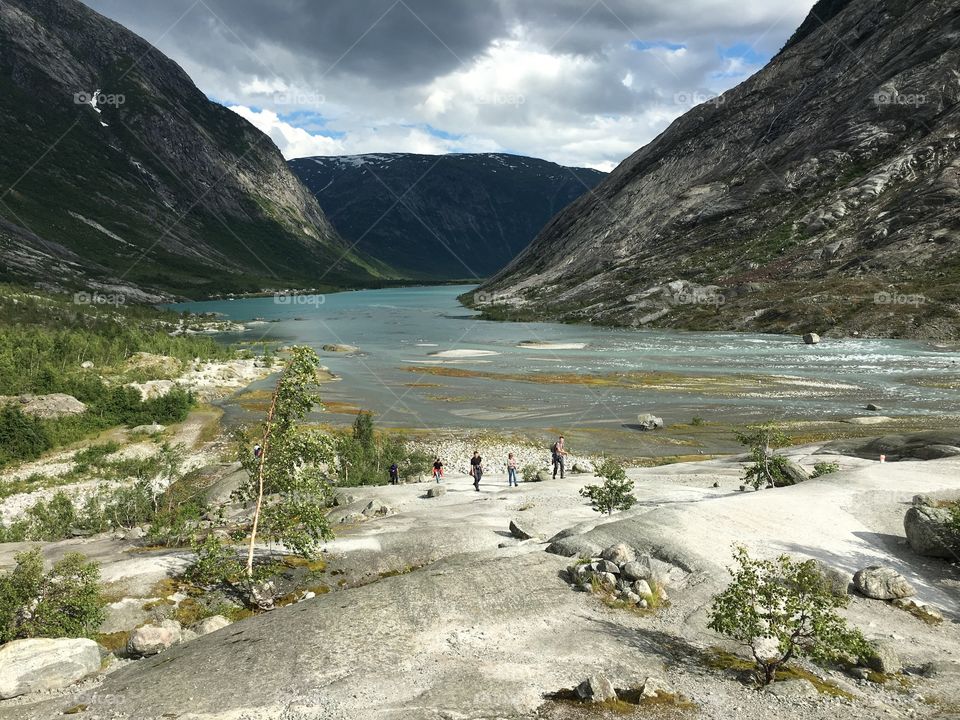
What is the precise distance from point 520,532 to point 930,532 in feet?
44.6

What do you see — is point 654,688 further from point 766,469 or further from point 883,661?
point 766,469

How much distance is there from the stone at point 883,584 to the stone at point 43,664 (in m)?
20.0

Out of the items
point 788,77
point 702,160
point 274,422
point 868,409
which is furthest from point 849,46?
point 274,422

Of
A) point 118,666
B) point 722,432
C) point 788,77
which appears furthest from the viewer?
point 788,77

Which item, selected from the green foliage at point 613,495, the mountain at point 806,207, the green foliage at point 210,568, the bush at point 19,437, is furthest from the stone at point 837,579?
the mountain at point 806,207

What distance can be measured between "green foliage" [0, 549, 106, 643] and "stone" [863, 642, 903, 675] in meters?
18.8

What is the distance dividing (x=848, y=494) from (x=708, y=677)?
53.7 ft

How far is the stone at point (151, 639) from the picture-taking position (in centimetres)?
1468

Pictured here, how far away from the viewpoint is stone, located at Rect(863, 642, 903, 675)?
42.2 ft

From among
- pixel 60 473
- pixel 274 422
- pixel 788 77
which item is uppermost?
pixel 788 77

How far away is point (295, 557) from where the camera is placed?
2056cm

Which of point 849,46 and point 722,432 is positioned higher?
point 849,46

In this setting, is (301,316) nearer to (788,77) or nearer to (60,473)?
(60,473)

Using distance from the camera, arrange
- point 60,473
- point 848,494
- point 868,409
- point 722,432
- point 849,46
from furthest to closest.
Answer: point 849,46 < point 868,409 < point 722,432 < point 60,473 < point 848,494
